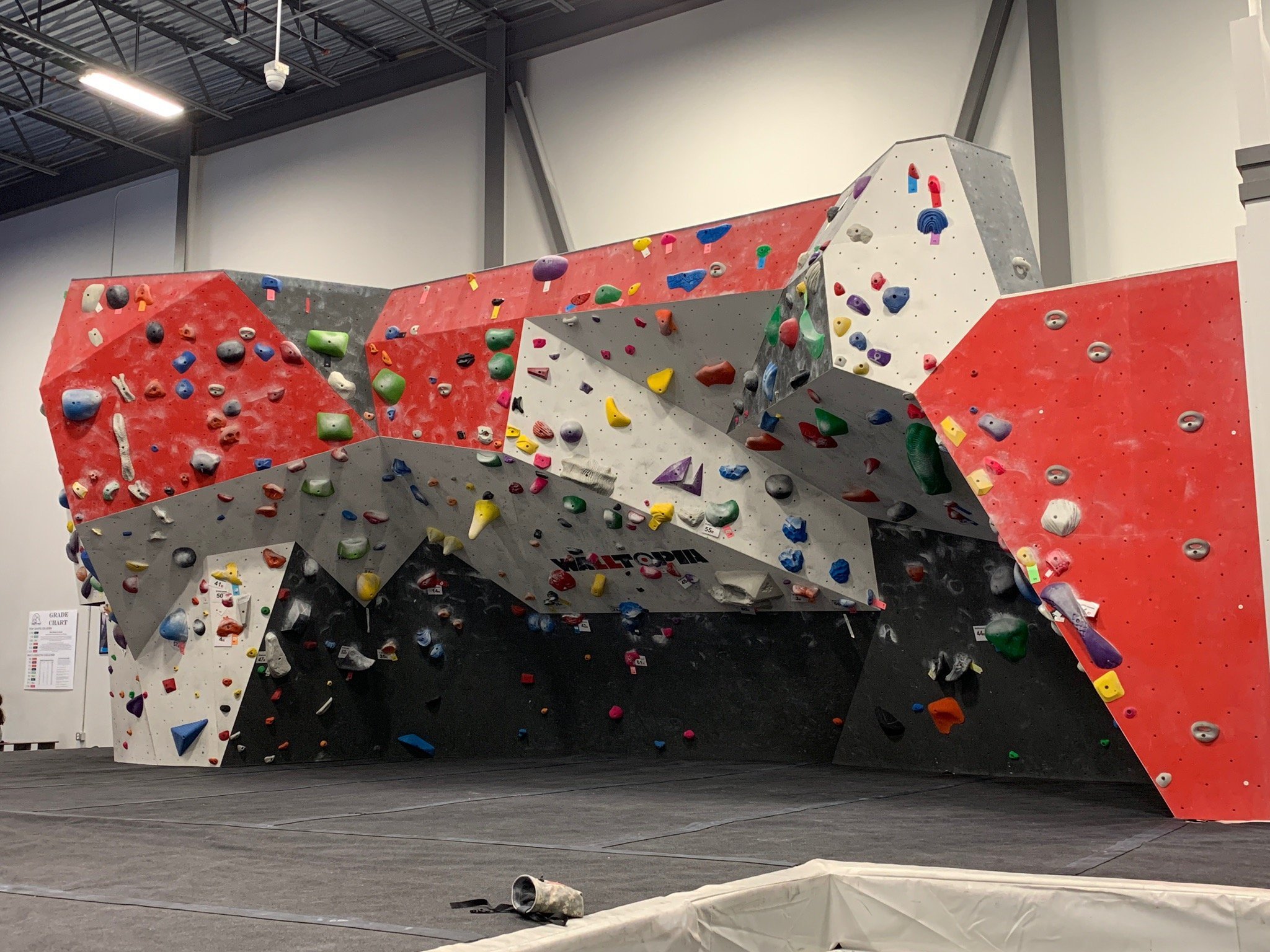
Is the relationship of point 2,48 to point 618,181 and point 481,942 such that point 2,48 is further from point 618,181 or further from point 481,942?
point 481,942

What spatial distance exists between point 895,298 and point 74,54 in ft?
29.5

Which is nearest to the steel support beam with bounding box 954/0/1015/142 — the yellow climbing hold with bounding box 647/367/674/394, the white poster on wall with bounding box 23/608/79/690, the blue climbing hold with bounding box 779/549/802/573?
the yellow climbing hold with bounding box 647/367/674/394

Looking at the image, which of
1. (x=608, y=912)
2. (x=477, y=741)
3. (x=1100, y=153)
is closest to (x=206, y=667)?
(x=477, y=741)

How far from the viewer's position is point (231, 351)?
7.53 meters

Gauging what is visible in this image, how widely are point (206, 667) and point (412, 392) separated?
2.26m

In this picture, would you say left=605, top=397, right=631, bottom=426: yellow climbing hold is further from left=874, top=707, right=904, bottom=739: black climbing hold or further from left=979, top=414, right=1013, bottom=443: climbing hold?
left=979, top=414, right=1013, bottom=443: climbing hold

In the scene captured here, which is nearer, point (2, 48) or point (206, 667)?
point (206, 667)

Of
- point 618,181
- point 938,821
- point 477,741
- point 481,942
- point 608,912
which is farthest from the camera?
point 618,181

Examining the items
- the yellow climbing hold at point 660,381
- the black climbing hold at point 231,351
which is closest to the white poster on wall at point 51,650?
the black climbing hold at point 231,351

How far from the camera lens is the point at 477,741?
8.50 metres

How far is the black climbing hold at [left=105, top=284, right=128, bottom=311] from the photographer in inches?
298

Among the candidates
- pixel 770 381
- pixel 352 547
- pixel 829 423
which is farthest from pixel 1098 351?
pixel 352 547

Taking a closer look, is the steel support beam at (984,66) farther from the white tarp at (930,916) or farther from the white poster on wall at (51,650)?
the white poster on wall at (51,650)

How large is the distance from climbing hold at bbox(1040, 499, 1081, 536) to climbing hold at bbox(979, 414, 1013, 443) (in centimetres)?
35
